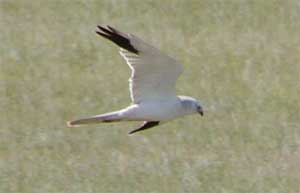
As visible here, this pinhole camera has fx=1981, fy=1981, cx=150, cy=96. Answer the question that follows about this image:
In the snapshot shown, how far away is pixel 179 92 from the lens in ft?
61.8

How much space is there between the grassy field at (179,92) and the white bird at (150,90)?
2.57 feet

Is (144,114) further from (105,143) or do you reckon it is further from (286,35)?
(286,35)

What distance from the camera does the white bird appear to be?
14.3 m

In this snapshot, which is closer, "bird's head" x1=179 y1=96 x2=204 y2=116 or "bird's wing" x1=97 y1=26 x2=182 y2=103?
"bird's wing" x1=97 y1=26 x2=182 y2=103

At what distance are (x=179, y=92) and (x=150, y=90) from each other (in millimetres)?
4017

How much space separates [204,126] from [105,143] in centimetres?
115

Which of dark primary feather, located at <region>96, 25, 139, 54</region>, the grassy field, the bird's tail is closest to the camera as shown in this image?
dark primary feather, located at <region>96, 25, 139, 54</region>

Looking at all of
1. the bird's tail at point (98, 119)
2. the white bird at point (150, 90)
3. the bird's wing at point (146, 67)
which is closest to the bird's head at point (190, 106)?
the white bird at point (150, 90)

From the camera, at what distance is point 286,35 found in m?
21.3

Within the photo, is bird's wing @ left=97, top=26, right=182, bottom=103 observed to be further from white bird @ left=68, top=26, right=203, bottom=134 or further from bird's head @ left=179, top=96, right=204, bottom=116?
bird's head @ left=179, top=96, right=204, bottom=116

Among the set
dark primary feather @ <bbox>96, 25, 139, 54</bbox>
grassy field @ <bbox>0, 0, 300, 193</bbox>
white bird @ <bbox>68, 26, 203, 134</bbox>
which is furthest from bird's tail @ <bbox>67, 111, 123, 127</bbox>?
grassy field @ <bbox>0, 0, 300, 193</bbox>

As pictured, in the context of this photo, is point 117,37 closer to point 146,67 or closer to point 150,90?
point 146,67

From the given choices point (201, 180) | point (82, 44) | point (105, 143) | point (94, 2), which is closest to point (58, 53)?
point (82, 44)

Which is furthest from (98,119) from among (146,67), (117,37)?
(117,37)
